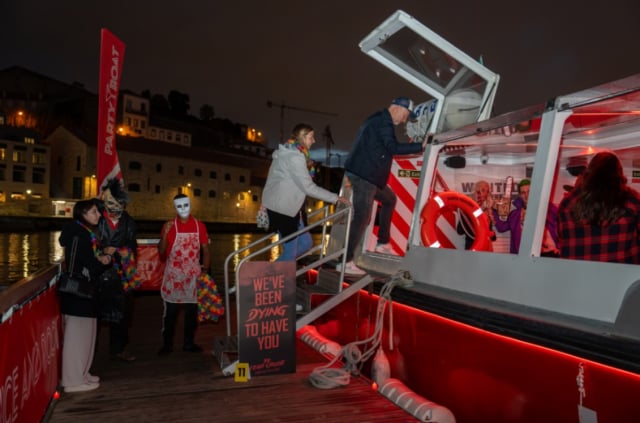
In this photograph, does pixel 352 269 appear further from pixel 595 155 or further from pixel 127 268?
pixel 595 155

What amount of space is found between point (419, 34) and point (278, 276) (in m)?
2.66

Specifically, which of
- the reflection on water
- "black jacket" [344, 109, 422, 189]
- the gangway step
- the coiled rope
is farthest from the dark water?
the coiled rope

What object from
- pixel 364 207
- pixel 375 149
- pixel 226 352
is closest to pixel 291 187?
pixel 364 207

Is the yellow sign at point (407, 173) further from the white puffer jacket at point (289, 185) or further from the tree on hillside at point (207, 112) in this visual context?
the tree on hillside at point (207, 112)

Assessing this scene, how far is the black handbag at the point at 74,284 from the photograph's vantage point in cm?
421

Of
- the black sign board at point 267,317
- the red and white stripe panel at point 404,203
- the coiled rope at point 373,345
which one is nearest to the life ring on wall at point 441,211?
the coiled rope at point 373,345

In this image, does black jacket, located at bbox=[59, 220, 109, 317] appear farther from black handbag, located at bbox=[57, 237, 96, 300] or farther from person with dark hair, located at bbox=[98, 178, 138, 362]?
person with dark hair, located at bbox=[98, 178, 138, 362]

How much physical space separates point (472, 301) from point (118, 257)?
130 inches

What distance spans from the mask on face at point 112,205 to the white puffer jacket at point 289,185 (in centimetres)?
139

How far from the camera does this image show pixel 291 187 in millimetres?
5355

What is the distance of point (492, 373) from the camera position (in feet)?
11.2

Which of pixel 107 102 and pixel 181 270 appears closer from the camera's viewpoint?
pixel 181 270

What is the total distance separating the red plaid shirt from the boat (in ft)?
0.77

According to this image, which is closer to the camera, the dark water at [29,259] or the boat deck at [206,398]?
the boat deck at [206,398]
